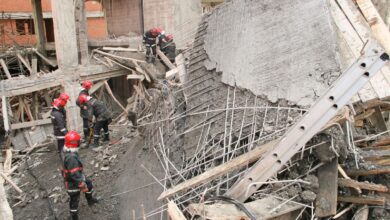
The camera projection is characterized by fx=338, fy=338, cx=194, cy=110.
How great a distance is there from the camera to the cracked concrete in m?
4.21

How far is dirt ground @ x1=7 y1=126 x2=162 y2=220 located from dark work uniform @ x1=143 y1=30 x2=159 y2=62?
11.0 feet

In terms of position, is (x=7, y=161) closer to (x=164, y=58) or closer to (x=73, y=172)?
(x=73, y=172)

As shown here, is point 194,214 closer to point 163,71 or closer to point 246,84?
point 246,84

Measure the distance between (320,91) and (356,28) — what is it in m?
1.39

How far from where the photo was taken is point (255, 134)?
164 inches

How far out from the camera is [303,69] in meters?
4.38

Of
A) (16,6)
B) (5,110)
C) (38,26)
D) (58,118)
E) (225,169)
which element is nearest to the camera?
(225,169)

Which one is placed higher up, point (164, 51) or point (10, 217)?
point (164, 51)

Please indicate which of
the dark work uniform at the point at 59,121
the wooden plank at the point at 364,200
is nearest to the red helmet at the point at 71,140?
the dark work uniform at the point at 59,121

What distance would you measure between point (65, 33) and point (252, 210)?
1071 centimetres

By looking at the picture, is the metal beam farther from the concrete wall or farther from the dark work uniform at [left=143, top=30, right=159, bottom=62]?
the dark work uniform at [left=143, top=30, right=159, bottom=62]

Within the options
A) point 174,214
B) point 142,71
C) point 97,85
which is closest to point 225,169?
point 174,214

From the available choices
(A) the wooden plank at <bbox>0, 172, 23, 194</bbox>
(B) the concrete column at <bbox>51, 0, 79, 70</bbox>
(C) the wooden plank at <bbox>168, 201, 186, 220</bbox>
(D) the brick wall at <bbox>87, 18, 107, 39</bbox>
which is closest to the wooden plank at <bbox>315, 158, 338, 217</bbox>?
(C) the wooden plank at <bbox>168, 201, 186, 220</bbox>

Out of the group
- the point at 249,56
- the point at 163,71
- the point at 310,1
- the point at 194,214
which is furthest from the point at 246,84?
the point at 163,71
